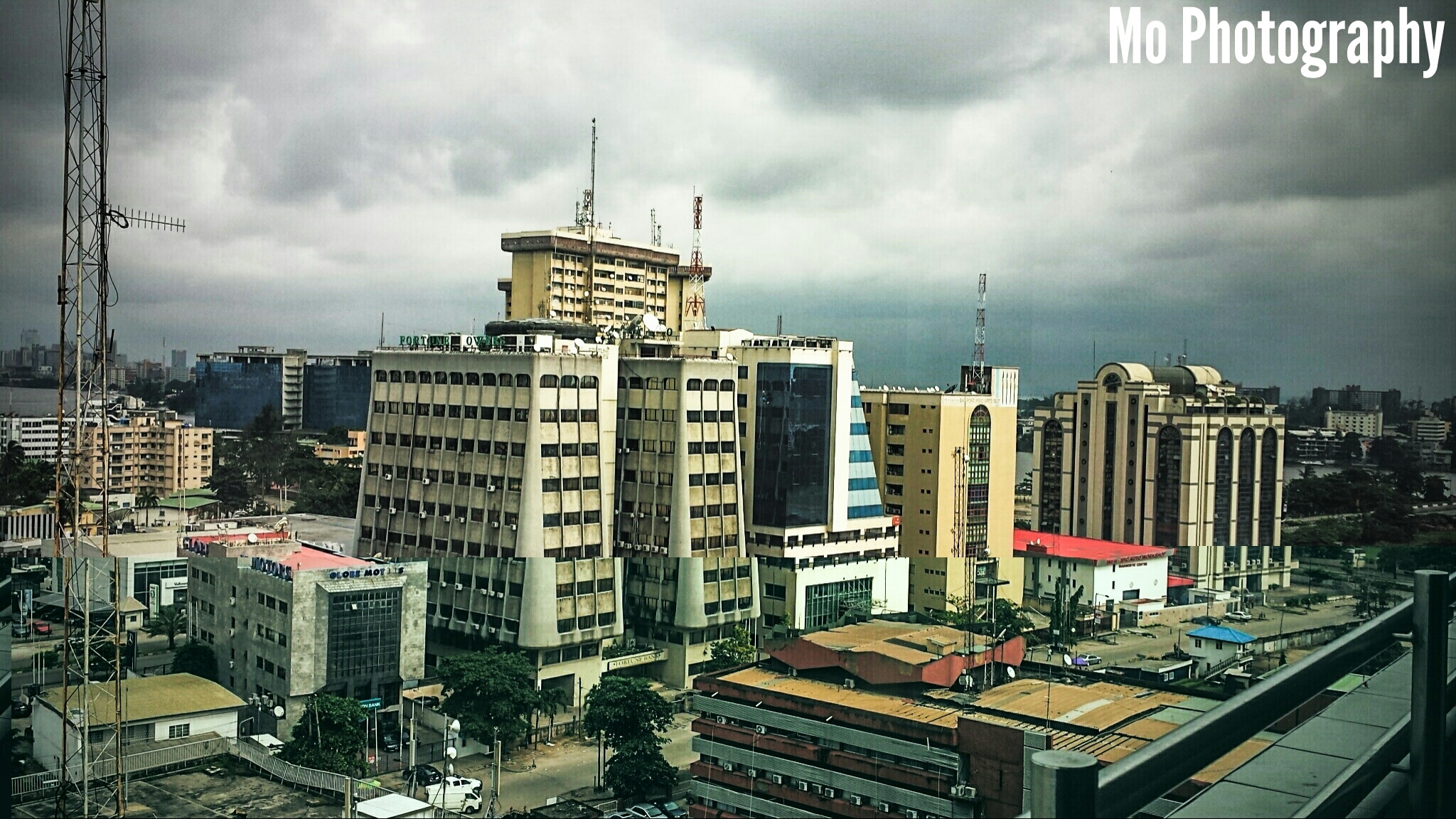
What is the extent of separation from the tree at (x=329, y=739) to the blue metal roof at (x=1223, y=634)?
5.07 meters

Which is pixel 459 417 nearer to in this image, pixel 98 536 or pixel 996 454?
pixel 98 536

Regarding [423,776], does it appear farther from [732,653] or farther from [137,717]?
[732,653]

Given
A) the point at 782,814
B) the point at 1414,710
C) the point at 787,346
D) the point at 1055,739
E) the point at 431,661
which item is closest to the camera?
the point at 1414,710

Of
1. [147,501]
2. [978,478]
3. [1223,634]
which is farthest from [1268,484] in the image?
[147,501]

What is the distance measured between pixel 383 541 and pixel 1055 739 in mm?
7205

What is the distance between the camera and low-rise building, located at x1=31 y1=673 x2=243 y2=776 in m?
6.10

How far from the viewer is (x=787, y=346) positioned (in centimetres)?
1105

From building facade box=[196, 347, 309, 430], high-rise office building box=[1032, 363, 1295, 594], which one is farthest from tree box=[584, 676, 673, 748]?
building facade box=[196, 347, 309, 430]

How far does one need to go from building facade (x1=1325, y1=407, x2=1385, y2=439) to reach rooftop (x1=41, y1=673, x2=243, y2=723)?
8.55m

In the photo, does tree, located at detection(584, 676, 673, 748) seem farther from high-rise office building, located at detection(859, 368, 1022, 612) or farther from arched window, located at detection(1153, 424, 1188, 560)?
arched window, located at detection(1153, 424, 1188, 560)

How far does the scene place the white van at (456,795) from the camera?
630 cm

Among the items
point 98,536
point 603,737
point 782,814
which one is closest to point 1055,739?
point 782,814

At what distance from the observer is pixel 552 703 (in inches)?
323

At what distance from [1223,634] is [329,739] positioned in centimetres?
533
